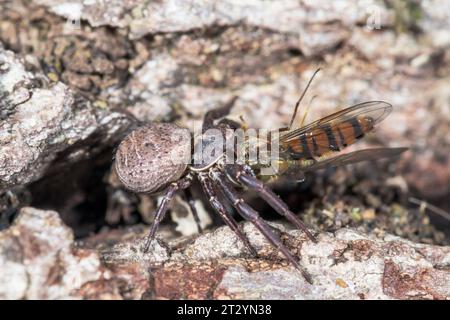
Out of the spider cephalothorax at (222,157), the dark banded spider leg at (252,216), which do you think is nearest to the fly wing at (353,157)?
the spider cephalothorax at (222,157)

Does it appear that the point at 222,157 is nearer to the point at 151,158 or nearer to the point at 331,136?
the point at 151,158

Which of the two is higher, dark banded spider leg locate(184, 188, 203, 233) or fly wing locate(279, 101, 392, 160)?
fly wing locate(279, 101, 392, 160)

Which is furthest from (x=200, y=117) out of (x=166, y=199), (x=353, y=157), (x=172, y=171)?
(x=353, y=157)

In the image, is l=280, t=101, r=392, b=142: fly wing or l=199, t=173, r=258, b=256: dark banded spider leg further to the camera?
l=280, t=101, r=392, b=142: fly wing

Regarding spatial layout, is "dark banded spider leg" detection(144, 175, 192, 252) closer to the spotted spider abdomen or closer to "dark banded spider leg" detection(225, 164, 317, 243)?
the spotted spider abdomen

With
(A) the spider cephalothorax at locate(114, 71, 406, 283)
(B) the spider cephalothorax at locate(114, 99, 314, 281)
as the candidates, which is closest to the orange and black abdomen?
(A) the spider cephalothorax at locate(114, 71, 406, 283)

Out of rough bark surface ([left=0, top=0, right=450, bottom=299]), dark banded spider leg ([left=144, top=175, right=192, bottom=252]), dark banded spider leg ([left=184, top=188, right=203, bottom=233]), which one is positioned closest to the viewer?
rough bark surface ([left=0, top=0, right=450, bottom=299])

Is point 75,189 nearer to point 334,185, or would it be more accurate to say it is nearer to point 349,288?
point 334,185

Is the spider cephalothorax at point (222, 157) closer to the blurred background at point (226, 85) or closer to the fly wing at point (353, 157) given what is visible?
the fly wing at point (353, 157)
